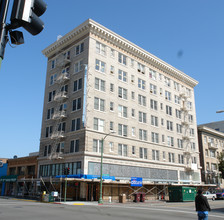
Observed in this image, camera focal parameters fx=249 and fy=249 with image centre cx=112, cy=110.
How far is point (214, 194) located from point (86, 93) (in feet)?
97.6

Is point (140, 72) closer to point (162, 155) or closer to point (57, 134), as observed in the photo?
point (162, 155)

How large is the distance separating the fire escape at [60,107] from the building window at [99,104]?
5758 mm

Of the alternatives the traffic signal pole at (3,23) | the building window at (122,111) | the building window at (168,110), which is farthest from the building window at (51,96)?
the traffic signal pole at (3,23)

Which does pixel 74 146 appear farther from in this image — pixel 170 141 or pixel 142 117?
pixel 170 141

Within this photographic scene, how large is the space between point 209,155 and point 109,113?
37282 millimetres

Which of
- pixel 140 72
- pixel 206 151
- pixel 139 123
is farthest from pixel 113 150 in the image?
pixel 206 151

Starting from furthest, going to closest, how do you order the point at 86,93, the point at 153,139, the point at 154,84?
the point at 154,84 → the point at 153,139 → the point at 86,93

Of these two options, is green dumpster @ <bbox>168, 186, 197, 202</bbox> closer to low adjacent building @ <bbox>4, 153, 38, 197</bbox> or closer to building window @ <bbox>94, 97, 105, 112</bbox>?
building window @ <bbox>94, 97, 105, 112</bbox>

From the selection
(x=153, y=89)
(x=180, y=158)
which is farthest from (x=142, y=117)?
(x=180, y=158)

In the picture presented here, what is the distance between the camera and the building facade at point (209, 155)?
6238 centimetres

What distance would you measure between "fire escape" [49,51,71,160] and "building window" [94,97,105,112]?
5758mm

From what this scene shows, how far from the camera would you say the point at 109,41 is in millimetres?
45781

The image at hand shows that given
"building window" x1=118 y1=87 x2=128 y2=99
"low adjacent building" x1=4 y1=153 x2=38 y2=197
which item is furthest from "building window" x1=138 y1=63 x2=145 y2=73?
"low adjacent building" x1=4 y1=153 x2=38 y2=197

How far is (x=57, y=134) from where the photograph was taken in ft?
138
